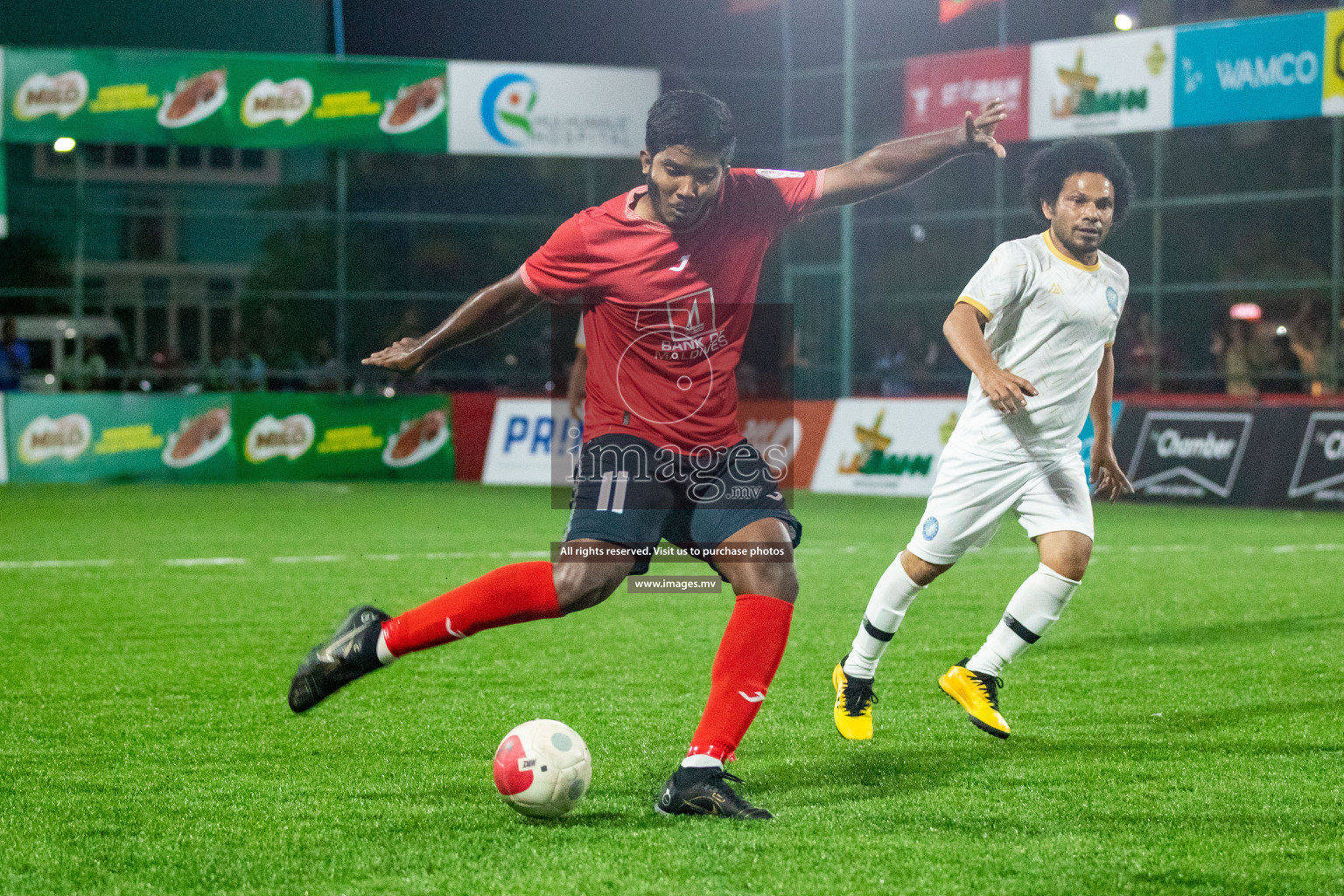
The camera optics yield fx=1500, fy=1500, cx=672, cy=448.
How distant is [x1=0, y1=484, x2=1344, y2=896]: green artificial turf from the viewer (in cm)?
381

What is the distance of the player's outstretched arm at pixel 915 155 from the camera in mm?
4426

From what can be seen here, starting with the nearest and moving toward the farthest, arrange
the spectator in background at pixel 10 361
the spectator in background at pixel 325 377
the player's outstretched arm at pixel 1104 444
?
1. the player's outstretched arm at pixel 1104 444
2. the spectator in background at pixel 10 361
3. the spectator in background at pixel 325 377

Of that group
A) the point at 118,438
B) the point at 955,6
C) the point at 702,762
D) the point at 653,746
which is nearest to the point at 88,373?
the point at 118,438

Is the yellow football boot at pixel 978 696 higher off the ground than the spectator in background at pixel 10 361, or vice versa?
the spectator in background at pixel 10 361

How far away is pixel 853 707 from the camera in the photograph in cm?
546

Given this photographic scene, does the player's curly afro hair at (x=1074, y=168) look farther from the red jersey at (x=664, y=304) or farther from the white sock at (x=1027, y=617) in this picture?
the red jersey at (x=664, y=304)

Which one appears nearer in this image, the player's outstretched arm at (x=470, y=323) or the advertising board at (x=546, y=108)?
the player's outstretched arm at (x=470, y=323)

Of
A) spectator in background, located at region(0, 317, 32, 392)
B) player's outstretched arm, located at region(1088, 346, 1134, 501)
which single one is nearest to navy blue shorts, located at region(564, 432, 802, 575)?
player's outstretched arm, located at region(1088, 346, 1134, 501)

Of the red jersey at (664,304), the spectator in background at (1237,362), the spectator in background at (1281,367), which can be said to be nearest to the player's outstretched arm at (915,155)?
the red jersey at (664,304)

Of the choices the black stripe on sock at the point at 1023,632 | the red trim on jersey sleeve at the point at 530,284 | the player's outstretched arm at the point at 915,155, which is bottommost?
the black stripe on sock at the point at 1023,632

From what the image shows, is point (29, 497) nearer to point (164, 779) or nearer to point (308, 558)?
point (308, 558)

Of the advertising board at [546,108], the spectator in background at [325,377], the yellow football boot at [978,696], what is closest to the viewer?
the yellow football boot at [978,696]

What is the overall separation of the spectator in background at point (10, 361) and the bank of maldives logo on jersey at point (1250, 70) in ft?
52.8

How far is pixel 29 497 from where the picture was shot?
17672 millimetres
